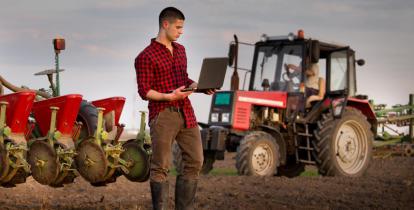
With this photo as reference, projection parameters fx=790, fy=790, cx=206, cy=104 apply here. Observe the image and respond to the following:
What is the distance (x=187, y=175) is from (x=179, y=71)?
2.58 feet

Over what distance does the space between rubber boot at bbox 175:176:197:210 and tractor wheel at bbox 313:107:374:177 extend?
7.53 meters

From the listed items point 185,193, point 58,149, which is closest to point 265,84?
point 58,149

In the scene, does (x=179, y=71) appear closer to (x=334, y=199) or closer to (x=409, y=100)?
(x=334, y=199)

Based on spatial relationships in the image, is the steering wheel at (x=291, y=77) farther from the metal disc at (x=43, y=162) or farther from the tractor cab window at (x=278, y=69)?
the metal disc at (x=43, y=162)

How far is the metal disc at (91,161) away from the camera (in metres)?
7.70

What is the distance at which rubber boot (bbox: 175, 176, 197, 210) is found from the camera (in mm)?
5973

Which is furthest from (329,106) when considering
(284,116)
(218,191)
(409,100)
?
(409,100)

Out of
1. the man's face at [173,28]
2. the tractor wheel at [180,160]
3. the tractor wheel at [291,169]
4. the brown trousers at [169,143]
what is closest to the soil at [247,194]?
the tractor wheel at [180,160]

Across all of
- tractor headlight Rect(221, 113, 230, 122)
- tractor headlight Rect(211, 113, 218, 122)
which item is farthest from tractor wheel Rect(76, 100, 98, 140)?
tractor headlight Rect(211, 113, 218, 122)

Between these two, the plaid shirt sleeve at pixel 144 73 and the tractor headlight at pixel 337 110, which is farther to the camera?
the tractor headlight at pixel 337 110

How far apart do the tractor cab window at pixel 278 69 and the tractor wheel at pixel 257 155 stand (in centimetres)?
110

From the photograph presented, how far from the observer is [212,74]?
5566 mm

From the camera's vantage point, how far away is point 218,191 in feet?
32.9

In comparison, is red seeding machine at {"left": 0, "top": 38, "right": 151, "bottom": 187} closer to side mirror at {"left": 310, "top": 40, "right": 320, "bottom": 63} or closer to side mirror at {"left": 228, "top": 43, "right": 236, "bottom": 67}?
side mirror at {"left": 228, "top": 43, "right": 236, "bottom": 67}
